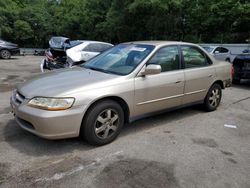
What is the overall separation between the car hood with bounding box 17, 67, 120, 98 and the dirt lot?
31.1 inches

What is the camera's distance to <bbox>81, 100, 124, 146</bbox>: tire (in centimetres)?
359

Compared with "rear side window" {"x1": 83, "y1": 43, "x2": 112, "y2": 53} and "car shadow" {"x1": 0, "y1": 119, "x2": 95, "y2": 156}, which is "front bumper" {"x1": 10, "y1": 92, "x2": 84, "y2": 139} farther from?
"rear side window" {"x1": 83, "y1": 43, "x2": 112, "y2": 53}

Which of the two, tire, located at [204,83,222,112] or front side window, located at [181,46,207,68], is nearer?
front side window, located at [181,46,207,68]

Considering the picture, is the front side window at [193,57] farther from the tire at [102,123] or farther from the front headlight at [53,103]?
the front headlight at [53,103]

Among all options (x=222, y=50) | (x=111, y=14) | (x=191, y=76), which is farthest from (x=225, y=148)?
(x=111, y=14)

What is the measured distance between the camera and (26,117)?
3463mm

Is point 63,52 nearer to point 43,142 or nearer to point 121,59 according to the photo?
point 121,59

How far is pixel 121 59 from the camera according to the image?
Result: 177 inches

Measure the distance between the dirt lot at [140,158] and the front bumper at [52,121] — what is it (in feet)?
1.01

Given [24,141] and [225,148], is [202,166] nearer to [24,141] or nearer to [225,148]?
[225,148]

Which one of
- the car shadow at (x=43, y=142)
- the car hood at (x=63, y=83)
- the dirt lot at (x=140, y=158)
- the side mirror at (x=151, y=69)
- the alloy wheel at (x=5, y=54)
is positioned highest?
the side mirror at (x=151, y=69)

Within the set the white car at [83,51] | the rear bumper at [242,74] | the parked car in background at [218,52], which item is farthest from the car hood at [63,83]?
the parked car in background at [218,52]

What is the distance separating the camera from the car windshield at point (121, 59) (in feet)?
13.9

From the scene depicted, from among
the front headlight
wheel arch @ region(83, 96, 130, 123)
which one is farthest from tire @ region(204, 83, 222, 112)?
the front headlight
